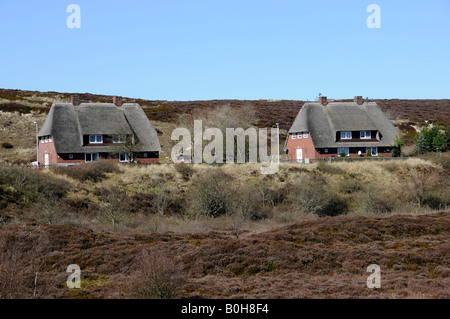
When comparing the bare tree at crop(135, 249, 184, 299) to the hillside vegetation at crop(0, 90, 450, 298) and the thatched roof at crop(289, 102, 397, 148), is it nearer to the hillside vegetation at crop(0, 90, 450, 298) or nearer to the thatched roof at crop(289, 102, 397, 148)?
the hillside vegetation at crop(0, 90, 450, 298)

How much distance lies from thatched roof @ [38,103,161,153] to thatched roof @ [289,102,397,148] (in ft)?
57.0

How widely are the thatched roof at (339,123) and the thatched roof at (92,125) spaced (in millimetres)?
17368

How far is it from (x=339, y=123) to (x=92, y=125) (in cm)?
2712

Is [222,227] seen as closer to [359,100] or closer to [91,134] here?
[91,134]

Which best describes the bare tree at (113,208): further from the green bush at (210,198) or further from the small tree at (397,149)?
the small tree at (397,149)

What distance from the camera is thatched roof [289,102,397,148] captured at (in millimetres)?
58947

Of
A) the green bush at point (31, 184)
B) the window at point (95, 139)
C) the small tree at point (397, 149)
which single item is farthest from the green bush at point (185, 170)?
the small tree at point (397, 149)

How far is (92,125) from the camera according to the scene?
54938 mm

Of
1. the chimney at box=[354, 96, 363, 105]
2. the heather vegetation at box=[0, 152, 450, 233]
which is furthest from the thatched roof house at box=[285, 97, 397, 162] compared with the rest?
the heather vegetation at box=[0, 152, 450, 233]

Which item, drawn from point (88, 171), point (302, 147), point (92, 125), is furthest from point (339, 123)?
point (88, 171)

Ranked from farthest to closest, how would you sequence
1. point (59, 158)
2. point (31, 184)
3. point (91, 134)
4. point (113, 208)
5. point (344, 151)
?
point (344, 151) < point (91, 134) < point (59, 158) < point (31, 184) < point (113, 208)

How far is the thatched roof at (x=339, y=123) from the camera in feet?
193

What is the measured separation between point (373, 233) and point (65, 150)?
3288 cm
